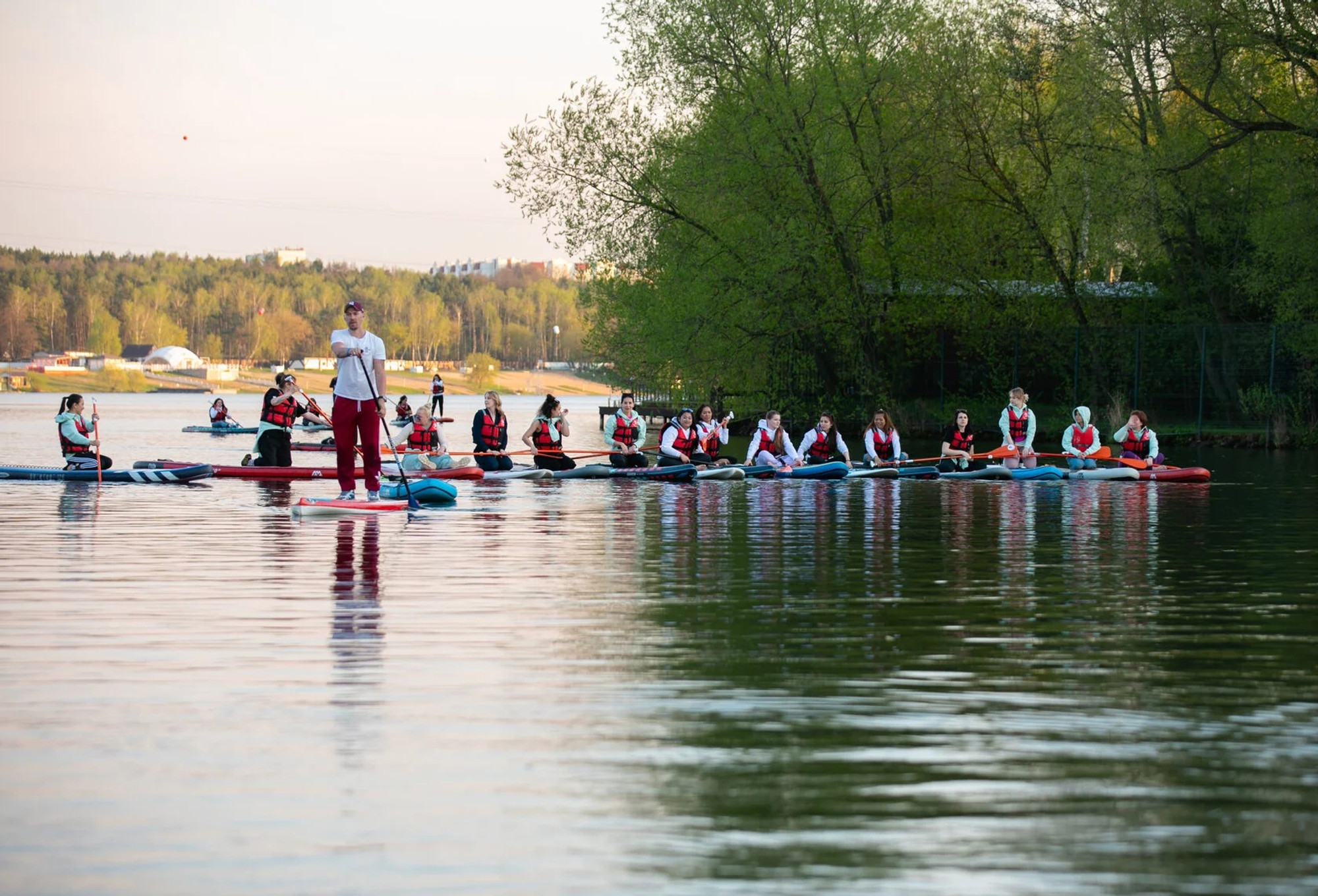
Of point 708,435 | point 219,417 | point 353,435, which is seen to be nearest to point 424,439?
point 708,435

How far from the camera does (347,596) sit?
8.70 m

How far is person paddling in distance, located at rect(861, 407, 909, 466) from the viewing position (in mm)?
23016

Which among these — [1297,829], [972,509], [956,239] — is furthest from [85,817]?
[956,239]

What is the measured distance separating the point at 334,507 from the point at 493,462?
Result: 7.33m

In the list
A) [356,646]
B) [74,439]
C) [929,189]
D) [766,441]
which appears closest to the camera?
[356,646]

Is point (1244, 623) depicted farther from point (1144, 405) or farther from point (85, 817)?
point (1144, 405)

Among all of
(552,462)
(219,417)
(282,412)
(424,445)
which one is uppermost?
(282,412)

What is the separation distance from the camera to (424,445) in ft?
75.4

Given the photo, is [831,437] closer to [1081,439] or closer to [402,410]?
[1081,439]

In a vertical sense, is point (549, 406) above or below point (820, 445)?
above

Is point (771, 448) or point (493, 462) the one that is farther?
point (771, 448)

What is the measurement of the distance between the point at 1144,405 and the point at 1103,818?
3438cm

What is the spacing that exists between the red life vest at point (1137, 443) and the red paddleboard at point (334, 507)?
1260cm

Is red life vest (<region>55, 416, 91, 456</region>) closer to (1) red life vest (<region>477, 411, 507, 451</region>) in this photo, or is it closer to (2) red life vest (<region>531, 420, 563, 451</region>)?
(1) red life vest (<region>477, 411, 507, 451</region>)
